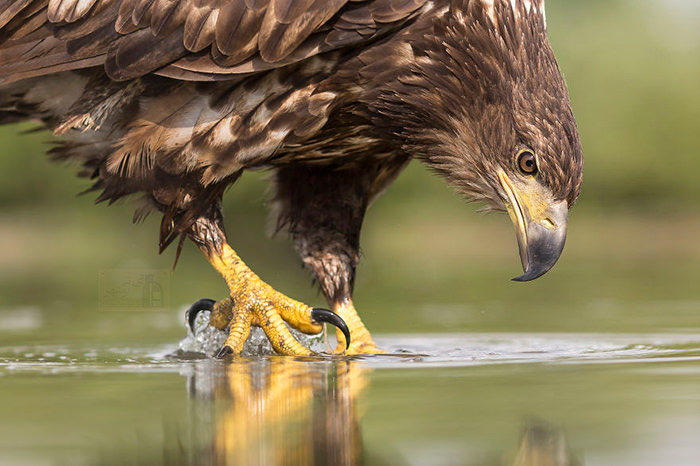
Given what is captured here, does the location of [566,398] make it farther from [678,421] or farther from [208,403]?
[208,403]

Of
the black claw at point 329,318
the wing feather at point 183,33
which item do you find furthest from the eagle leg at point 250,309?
the wing feather at point 183,33

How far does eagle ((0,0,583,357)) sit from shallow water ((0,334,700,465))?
0.81 metres

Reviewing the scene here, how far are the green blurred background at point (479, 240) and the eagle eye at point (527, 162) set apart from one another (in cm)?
142

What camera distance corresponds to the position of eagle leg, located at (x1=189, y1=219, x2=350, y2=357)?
577cm

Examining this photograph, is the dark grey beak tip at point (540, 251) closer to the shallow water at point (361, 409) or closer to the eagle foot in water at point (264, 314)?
the shallow water at point (361, 409)

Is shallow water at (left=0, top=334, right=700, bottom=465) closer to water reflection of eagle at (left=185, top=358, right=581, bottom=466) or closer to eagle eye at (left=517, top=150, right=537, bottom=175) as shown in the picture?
water reflection of eagle at (left=185, top=358, right=581, bottom=466)

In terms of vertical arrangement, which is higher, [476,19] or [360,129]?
[476,19]

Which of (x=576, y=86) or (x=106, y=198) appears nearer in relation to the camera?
(x=106, y=198)

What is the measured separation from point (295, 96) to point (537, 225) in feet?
4.06

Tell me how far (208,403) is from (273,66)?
206 cm

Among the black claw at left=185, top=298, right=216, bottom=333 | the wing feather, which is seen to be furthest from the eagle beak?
the black claw at left=185, top=298, right=216, bottom=333

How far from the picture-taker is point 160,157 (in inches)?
220

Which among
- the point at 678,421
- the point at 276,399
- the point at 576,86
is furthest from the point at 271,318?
the point at 576,86

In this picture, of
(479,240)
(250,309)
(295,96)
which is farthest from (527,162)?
(479,240)
